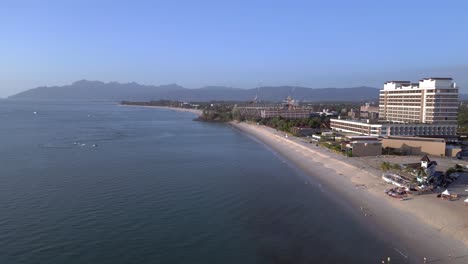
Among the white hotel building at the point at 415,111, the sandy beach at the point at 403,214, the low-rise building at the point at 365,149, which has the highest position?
the white hotel building at the point at 415,111

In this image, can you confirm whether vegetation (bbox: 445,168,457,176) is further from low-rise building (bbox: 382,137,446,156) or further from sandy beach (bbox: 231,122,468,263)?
low-rise building (bbox: 382,137,446,156)

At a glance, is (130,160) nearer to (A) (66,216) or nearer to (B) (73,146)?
(B) (73,146)

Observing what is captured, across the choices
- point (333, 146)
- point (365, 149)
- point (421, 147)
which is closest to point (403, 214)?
point (365, 149)

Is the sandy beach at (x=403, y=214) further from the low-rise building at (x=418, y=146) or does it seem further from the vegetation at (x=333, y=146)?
the low-rise building at (x=418, y=146)

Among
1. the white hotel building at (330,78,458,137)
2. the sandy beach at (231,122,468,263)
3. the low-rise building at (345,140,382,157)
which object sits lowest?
the sandy beach at (231,122,468,263)

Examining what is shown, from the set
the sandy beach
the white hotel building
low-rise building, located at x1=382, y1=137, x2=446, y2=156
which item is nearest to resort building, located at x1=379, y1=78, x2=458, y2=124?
the white hotel building

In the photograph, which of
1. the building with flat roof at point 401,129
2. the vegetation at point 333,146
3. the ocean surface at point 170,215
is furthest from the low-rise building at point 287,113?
the ocean surface at point 170,215
